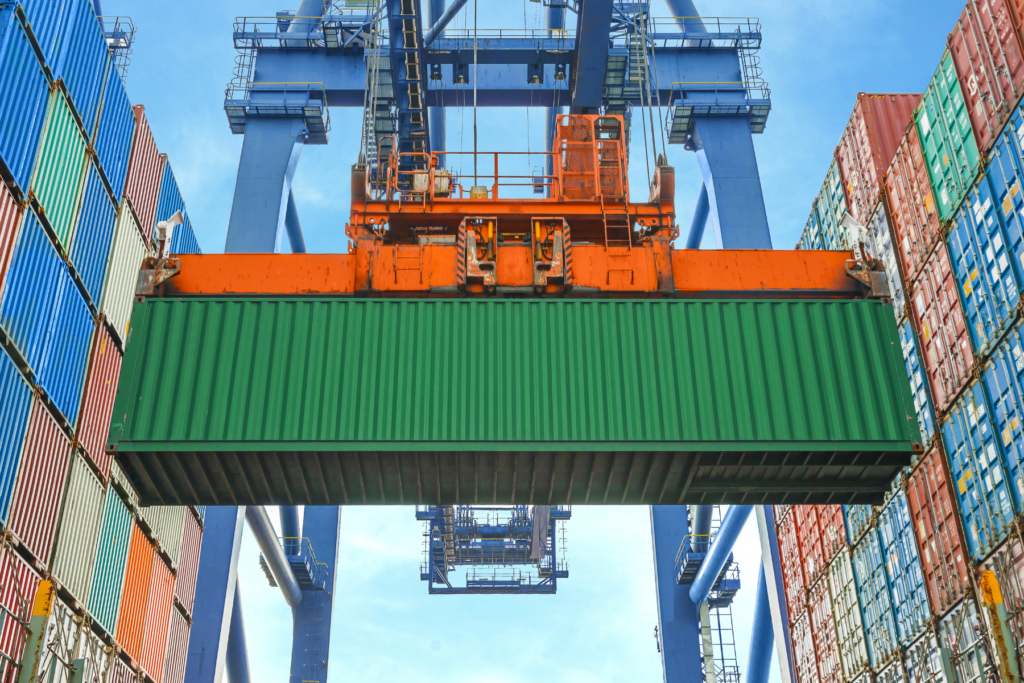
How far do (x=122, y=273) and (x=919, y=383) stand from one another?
41.3ft

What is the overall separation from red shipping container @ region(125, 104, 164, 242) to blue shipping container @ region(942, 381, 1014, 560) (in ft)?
43.1

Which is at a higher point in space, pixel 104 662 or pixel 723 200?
pixel 723 200

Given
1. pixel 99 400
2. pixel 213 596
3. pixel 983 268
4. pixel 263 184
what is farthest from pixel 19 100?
pixel 983 268

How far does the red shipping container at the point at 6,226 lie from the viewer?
416 inches

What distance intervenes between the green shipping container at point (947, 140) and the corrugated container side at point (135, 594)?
44.3ft

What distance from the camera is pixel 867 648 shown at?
15367 millimetres

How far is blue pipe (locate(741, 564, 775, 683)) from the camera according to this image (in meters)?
26.8

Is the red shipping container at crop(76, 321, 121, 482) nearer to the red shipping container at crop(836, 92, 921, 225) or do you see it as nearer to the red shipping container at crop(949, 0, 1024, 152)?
the red shipping container at crop(949, 0, 1024, 152)

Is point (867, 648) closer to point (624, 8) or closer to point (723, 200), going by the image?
point (723, 200)

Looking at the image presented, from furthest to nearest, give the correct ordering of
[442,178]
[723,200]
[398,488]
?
[723,200] < [442,178] < [398,488]

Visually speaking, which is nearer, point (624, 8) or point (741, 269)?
point (741, 269)

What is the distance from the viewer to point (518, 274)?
1153cm

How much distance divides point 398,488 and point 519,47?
14008 millimetres

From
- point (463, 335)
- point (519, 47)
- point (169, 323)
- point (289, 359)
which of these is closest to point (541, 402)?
point (463, 335)
